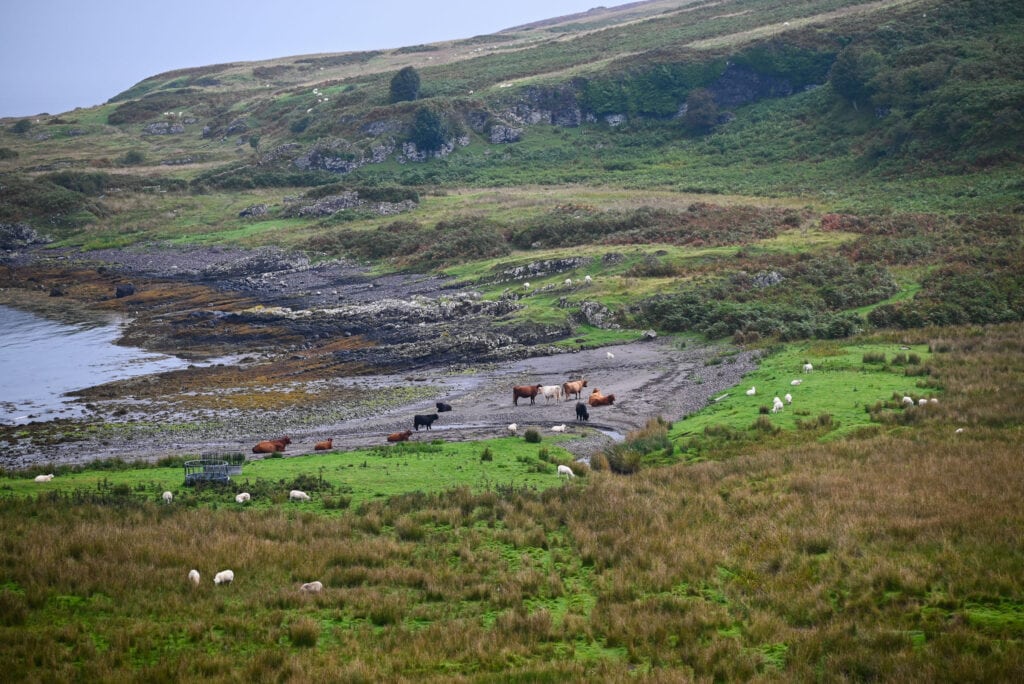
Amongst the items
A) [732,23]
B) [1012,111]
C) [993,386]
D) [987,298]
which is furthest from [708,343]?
[732,23]

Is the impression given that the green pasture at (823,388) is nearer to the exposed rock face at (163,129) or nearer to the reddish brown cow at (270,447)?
the reddish brown cow at (270,447)

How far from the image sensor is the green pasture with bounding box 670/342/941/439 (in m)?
26.3

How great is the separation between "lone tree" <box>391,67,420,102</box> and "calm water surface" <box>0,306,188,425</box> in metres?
71.1

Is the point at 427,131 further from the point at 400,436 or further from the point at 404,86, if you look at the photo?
the point at 400,436

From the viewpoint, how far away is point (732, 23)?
13075cm

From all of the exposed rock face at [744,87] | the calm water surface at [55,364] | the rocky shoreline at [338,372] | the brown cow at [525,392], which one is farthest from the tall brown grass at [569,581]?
the exposed rock face at [744,87]

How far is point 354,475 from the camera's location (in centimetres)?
2333

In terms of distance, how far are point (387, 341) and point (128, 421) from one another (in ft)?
48.8

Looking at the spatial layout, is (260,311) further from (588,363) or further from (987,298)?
(987,298)

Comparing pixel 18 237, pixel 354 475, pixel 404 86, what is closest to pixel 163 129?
pixel 404 86

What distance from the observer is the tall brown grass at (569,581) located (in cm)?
1185

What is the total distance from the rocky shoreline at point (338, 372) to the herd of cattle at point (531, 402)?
0.44 meters

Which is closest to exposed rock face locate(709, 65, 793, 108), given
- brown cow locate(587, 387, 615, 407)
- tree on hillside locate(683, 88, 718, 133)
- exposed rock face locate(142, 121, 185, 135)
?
tree on hillside locate(683, 88, 718, 133)

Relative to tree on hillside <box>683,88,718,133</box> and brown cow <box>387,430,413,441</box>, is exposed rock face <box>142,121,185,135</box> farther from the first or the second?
brown cow <box>387,430,413,441</box>
